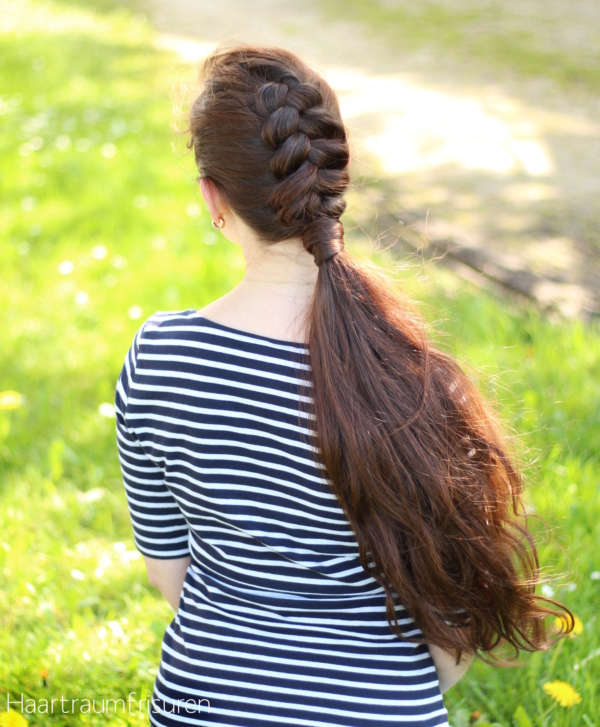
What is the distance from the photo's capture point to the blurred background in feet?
5.60

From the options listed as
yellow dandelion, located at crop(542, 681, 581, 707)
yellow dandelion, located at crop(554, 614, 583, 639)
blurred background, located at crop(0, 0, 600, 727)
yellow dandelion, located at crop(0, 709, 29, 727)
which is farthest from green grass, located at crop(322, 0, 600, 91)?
yellow dandelion, located at crop(0, 709, 29, 727)

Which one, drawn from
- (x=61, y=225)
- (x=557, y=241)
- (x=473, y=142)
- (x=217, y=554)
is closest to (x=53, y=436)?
(x=217, y=554)

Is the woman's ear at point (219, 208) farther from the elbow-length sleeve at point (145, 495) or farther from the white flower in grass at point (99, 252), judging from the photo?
the white flower in grass at point (99, 252)

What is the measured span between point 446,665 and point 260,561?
410 millimetres

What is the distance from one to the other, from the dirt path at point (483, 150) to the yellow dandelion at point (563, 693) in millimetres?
1164

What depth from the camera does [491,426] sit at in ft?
4.16

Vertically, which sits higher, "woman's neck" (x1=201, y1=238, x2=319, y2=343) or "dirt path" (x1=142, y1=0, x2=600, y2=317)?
"woman's neck" (x1=201, y1=238, x2=319, y2=343)

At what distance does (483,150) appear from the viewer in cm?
503

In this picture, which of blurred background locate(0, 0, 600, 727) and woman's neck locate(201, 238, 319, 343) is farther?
blurred background locate(0, 0, 600, 727)

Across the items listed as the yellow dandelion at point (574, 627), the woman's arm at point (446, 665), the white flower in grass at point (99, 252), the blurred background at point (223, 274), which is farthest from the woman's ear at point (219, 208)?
the white flower in grass at point (99, 252)

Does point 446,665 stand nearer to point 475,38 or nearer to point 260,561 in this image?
point 260,561

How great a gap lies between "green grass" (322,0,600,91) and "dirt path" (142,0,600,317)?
78mm

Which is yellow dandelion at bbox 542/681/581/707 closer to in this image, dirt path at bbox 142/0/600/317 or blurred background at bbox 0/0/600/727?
blurred background at bbox 0/0/600/727

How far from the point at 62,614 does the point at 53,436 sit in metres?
0.80
